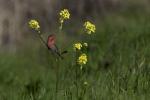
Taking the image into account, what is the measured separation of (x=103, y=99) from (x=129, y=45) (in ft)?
7.41

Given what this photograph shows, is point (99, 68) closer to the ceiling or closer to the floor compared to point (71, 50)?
closer to the floor

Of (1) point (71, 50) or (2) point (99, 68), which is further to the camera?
(1) point (71, 50)

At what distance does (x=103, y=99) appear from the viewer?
13.6ft

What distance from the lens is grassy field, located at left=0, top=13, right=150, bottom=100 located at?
171 inches

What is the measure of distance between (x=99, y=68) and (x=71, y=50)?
384mm

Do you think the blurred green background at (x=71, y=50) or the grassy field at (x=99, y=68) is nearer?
the grassy field at (x=99, y=68)

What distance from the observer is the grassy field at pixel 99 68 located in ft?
14.3

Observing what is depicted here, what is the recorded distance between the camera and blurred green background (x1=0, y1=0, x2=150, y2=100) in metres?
4.49

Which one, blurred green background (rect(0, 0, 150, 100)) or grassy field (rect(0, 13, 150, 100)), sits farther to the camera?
blurred green background (rect(0, 0, 150, 100))

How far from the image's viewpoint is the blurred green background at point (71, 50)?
4488 mm

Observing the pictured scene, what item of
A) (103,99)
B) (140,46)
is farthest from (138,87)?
(140,46)

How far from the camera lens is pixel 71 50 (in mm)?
6168

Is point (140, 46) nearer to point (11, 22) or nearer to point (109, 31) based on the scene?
point (109, 31)

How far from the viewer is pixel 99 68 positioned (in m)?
5.99
